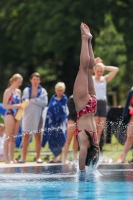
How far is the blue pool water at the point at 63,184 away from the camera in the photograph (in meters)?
8.30

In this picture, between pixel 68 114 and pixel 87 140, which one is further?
pixel 68 114

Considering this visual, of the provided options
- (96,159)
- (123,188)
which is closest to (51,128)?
(96,159)

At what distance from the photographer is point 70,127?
1448 cm

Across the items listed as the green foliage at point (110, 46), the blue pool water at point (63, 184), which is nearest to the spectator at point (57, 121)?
the blue pool water at point (63, 184)

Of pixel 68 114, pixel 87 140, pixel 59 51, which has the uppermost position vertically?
pixel 59 51

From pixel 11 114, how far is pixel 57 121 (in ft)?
3.55

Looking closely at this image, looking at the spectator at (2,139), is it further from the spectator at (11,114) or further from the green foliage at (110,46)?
the green foliage at (110,46)

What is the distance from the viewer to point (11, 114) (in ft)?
46.8

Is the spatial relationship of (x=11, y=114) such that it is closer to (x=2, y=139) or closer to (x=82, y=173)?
(x=2, y=139)

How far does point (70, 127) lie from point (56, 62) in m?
30.1

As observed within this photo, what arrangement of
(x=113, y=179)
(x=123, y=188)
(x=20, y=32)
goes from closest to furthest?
1. (x=123, y=188)
2. (x=113, y=179)
3. (x=20, y=32)

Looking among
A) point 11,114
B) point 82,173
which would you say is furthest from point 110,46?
point 82,173

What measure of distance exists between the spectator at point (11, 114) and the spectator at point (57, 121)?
79 cm

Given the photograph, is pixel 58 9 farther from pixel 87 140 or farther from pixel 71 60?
pixel 87 140
